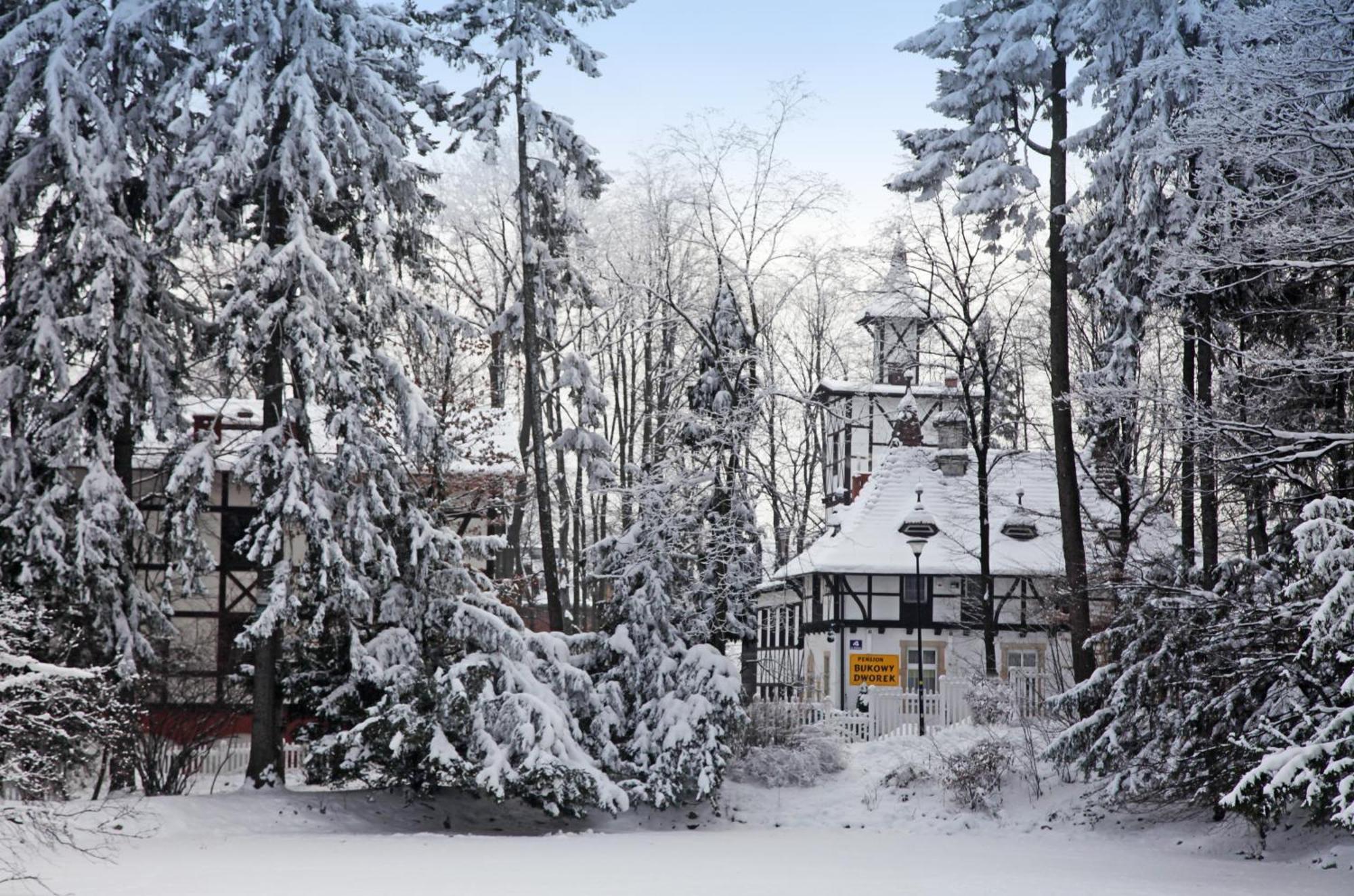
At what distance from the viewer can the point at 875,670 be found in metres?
32.5

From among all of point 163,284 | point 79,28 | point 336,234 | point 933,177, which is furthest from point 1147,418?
point 79,28

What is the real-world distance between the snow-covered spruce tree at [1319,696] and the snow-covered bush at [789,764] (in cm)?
824

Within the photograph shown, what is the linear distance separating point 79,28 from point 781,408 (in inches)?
527

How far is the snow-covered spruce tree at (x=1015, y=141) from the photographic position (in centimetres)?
1884

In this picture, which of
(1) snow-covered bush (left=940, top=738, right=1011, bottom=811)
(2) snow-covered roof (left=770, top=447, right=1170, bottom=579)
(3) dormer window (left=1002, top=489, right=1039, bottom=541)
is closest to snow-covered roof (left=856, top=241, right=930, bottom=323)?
(2) snow-covered roof (left=770, top=447, right=1170, bottom=579)

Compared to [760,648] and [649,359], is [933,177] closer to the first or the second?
[649,359]

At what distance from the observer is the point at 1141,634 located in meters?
15.5

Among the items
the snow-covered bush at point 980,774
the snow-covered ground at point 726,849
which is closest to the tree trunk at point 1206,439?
the snow-covered ground at point 726,849

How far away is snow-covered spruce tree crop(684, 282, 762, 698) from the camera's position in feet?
64.5

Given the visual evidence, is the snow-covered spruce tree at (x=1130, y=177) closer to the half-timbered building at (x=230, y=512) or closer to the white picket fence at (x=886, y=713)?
the white picket fence at (x=886, y=713)

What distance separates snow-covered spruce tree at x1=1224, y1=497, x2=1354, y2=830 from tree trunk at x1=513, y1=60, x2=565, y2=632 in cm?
1049

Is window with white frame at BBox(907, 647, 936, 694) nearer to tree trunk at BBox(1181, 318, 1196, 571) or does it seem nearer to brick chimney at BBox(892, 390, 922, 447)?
brick chimney at BBox(892, 390, 922, 447)

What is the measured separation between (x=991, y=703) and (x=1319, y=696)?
848cm

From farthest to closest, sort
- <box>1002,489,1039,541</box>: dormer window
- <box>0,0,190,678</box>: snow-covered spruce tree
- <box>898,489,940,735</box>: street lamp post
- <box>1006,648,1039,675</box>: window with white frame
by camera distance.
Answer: <box>1002,489,1039,541</box>: dormer window → <box>1006,648,1039,675</box>: window with white frame → <box>898,489,940,735</box>: street lamp post → <box>0,0,190,678</box>: snow-covered spruce tree
